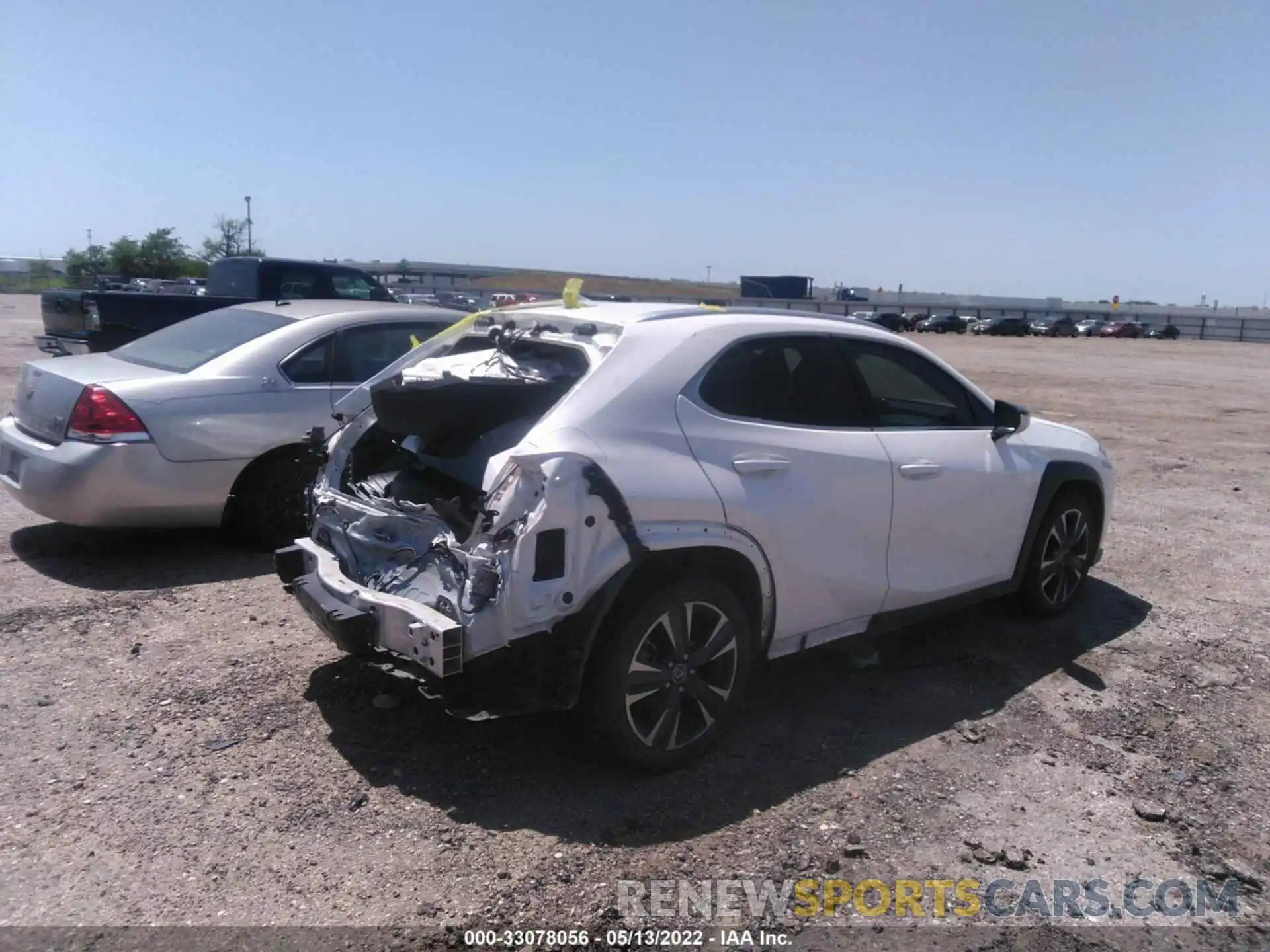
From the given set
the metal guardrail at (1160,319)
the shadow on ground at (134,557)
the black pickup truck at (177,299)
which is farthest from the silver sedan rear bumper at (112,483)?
the metal guardrail at (1160,319)

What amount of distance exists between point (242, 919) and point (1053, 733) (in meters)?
3.33

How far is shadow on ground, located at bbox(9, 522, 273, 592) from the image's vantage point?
6023 millimetres

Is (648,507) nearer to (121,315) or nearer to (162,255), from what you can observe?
(121,315)

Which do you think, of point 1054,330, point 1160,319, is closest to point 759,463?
point 1054,330

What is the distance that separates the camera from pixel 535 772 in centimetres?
400

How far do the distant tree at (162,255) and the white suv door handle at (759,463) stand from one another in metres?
62.2

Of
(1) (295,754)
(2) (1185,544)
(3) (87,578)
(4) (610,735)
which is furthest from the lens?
(2) (1185,544)

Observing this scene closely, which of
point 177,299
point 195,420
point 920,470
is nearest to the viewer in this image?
point 920,470

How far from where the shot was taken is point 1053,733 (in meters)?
4.53

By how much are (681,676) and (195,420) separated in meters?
3.66

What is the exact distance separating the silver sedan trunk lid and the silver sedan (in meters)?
0.01

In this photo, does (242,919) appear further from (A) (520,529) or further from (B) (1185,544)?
(B) (1185,544)

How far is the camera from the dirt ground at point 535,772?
10.9 ft

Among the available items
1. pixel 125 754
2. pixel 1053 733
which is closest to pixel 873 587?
pixel 1053 733
